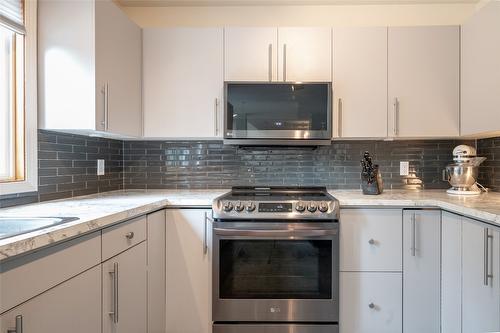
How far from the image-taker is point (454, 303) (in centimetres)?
180

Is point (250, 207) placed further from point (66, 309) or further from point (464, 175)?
point (464, 175)

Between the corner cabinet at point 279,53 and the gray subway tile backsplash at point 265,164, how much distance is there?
1.94ft

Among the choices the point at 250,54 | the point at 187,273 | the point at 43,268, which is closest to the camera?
the point at 43,268

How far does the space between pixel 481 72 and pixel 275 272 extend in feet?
5.85

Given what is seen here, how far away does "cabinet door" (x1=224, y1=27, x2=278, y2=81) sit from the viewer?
90.0 inches

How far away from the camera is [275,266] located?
1.97m

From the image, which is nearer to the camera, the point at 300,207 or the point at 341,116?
the point at 300,207

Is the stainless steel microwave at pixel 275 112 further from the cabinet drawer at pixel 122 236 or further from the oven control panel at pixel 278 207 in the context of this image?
the cabinet drawer at pixel 122 236

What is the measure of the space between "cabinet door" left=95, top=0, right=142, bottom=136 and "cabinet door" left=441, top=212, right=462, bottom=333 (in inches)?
81.0

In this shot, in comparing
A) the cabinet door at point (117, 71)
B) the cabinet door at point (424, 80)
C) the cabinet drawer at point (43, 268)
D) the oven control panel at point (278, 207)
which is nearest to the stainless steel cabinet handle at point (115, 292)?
the cabinet drawer at point (43, 268)

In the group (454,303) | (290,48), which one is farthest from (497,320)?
(290,48)

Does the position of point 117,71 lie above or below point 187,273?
above

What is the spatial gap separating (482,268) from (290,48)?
172cm

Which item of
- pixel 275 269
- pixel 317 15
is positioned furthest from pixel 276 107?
pixel 275 269
